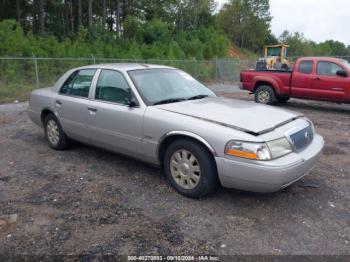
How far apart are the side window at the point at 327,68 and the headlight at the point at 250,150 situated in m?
8.19

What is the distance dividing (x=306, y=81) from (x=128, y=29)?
26.1m

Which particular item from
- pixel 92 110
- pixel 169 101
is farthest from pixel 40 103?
pixel 169 101

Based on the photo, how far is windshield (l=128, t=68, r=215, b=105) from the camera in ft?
15.1

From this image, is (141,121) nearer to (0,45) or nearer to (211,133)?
(211,133)

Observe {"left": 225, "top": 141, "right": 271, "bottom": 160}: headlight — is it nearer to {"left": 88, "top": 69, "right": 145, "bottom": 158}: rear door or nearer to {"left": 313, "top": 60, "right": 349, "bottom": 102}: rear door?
{"left": 88, "top": 69, "right": 145, "bottom": 158}: rear door

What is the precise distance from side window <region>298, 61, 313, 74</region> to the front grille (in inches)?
285

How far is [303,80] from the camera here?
36.0 feet

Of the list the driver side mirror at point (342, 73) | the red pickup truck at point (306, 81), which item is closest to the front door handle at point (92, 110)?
the red pickup truck at point (306, 81)

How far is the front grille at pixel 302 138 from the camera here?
3.90m

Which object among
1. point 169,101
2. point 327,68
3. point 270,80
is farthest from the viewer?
point 270,80

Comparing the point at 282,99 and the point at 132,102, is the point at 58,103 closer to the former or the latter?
the point at 132,102

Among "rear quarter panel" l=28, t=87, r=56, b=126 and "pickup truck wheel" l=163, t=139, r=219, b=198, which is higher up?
"rear quarter panel" l=28, t=87, r=56, b=126

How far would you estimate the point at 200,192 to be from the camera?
13.0 feet

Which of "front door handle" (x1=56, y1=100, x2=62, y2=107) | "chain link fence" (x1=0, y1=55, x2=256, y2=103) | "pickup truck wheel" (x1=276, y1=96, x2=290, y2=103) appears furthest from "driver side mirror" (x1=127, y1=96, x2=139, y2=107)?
"chain link fence" (x1=0, y1=55, x2=256, y2=103)
